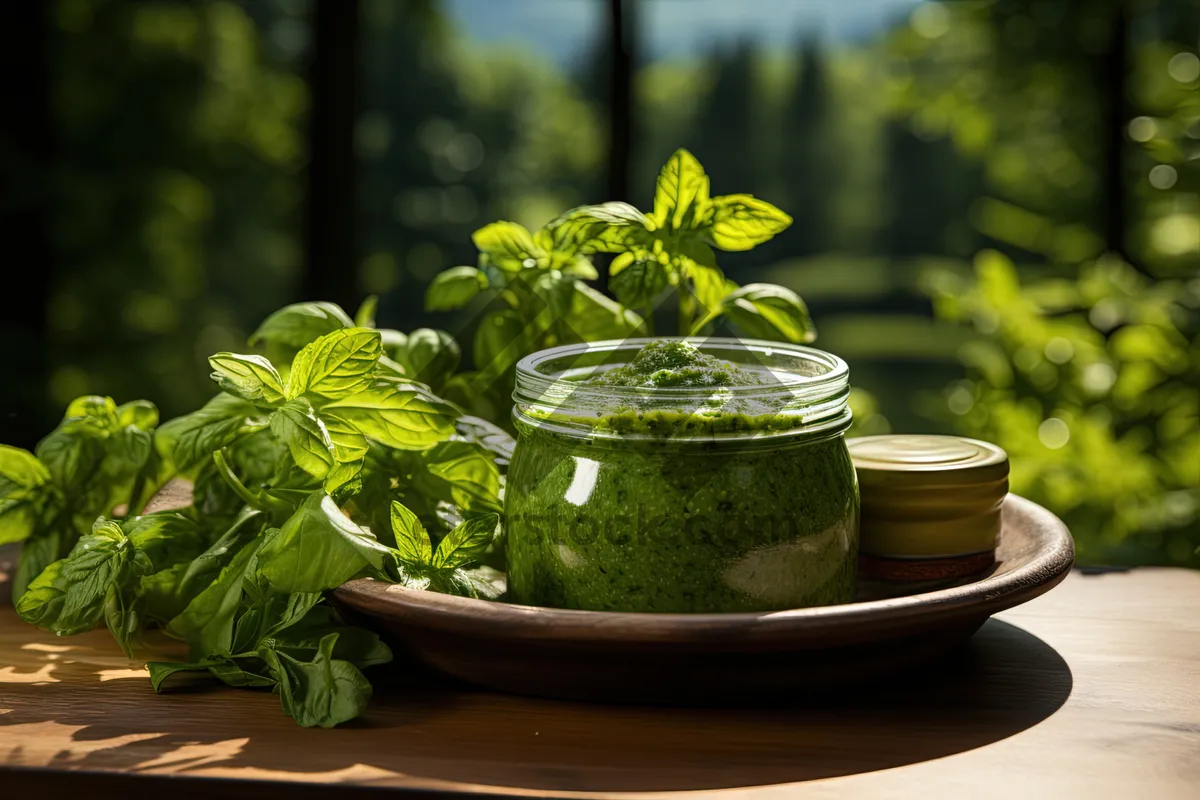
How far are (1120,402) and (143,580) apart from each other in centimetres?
A: 106

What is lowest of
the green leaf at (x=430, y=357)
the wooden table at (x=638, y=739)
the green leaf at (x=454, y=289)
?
the wooden table at (x=638, y=739)

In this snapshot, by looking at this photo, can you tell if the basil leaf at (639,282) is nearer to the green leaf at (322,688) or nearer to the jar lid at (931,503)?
the jar lid at (931,503)

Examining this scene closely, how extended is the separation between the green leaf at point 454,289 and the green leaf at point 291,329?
73 millimetres

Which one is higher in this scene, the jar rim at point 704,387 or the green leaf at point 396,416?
the jar rim at point 704,387

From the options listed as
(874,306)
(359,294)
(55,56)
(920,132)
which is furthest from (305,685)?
(55,56)

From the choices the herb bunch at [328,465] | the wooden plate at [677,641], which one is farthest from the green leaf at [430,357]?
the wooden plate at [677,641]

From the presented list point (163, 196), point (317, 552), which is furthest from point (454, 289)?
point (163, 196)

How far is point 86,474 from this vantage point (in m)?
0.79

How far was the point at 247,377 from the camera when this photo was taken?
614 mm

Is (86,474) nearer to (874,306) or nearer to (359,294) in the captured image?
(359,294)

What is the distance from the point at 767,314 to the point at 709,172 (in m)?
1.47

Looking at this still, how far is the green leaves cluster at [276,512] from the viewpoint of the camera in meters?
0.59

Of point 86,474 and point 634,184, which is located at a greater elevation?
point 634,184

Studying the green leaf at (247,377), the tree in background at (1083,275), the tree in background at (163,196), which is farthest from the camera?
the tree in background at (163,196)
